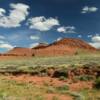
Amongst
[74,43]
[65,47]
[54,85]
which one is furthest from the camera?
[74,43]

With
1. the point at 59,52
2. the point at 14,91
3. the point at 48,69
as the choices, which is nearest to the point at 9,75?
the point at 48,69

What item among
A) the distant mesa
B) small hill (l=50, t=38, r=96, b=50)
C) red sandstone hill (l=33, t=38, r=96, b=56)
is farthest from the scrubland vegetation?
small hill (l=50, t=38, r=96, b=50)

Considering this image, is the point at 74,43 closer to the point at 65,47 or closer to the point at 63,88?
the point at 65,47

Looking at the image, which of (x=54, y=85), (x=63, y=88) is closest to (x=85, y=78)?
(x=54, y=85)

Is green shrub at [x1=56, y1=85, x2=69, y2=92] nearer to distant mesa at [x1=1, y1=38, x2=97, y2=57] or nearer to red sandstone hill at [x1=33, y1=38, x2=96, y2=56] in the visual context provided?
red sandstone hill at [x1=33, y1=38, x2=96, y2=56]

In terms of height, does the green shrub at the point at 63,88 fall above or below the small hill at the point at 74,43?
below

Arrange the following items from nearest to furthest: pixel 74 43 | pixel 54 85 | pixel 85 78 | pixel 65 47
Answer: pixel 54 85 → pixel 85 78 → pixel 65 47 → pixel 74 43

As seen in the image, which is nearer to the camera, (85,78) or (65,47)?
(85,78)

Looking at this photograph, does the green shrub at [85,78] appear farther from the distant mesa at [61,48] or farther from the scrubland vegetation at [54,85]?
the distant mesa at [61,48]

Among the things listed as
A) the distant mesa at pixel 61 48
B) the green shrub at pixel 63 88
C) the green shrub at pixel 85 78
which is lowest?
the green shrub at pixel 63 88

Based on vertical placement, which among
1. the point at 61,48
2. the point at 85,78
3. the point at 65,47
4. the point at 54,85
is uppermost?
the point at 65,47

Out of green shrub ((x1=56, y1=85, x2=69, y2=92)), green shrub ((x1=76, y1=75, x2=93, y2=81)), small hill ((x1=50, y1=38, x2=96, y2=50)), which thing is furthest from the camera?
small hill ((x1=50, y1=38, x2=96, y2=50))

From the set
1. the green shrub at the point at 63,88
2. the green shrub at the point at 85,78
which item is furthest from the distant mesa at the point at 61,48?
the green shrub at the point at 63,88

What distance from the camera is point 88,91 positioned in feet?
75.4
